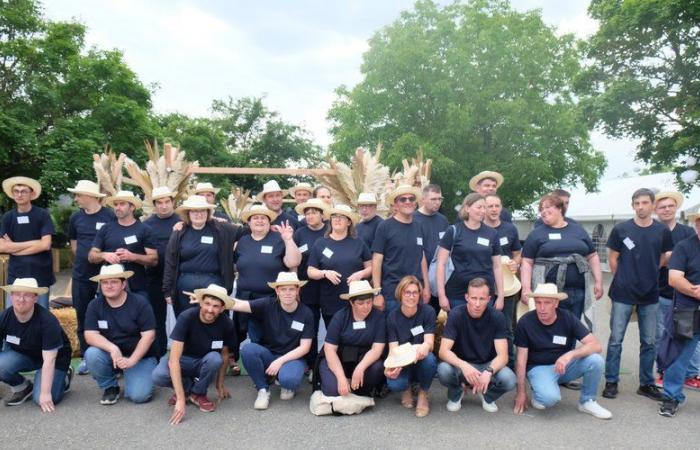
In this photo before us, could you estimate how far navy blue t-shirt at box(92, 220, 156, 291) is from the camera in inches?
211

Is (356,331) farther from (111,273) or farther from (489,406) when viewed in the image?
(111,273)

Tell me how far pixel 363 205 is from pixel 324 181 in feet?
9.86

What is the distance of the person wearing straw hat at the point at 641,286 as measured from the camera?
493 centimetres

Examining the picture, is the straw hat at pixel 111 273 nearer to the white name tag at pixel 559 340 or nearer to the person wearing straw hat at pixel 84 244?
the person wearing straw hat at pixel 84 244

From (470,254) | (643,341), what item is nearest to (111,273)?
(470,254)

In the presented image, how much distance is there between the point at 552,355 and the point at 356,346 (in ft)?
5.65

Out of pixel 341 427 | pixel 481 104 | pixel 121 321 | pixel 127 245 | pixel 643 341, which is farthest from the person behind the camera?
pixel 481 104

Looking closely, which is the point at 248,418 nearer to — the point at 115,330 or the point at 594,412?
the point at 115,330

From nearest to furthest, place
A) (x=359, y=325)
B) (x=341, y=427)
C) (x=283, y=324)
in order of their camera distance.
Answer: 1. (x=341, y=427)
2. (x=359, y=325)
3. (x=283, y=324)

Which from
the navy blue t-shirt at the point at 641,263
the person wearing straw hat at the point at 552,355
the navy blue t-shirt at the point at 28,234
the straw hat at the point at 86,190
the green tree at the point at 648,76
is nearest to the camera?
the person wearing straw hat at the point at 552,355

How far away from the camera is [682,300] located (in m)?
4.53

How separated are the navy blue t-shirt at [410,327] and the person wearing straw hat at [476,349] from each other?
0.57 feet

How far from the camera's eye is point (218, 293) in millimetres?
4492

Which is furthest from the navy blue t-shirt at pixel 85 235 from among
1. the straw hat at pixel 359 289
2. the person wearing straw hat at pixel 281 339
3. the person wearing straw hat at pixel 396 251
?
the person wearing straw hat at pixel 396 251
